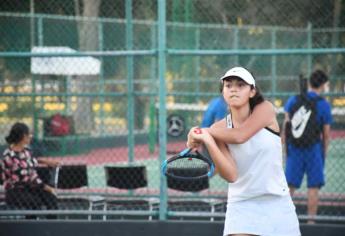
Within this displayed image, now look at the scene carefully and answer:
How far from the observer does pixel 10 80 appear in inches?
456

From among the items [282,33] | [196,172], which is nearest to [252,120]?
[196,172]

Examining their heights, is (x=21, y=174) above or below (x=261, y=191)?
below

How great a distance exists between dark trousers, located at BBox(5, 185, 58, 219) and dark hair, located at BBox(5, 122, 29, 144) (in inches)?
18.2

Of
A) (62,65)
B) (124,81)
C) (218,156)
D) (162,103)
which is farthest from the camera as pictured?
(124,81)

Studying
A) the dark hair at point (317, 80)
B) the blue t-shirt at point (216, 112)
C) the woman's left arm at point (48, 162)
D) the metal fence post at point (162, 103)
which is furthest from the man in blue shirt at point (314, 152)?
the woman's left arm at point (48, 162)

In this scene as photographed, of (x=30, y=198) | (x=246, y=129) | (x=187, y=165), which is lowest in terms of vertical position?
(x=30, y=198)

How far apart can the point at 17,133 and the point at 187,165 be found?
3535 mm

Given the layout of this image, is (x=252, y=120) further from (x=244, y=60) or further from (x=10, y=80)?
(x=244, y=60)

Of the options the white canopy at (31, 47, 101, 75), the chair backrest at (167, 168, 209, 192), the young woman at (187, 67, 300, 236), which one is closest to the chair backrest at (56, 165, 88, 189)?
the chair backrest at (167, 168, 209, 192)

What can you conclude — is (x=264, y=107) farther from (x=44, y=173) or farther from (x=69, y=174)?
→ (x=44, y=173)

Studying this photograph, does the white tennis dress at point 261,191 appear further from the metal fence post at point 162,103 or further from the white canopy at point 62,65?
the white canopy at point 62,65

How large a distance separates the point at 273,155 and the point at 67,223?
3462mm

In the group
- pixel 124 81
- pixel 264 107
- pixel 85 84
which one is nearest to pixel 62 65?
pixel 85 84

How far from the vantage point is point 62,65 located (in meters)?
12.0
